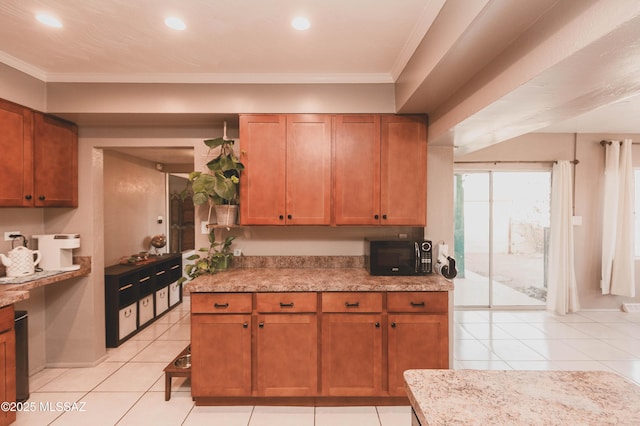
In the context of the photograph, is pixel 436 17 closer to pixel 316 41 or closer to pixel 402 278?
pixel 316 41

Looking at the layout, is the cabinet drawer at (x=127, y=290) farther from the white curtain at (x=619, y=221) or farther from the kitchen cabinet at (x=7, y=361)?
the white curtain at (x=619, y=221)

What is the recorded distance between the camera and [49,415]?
2305mm

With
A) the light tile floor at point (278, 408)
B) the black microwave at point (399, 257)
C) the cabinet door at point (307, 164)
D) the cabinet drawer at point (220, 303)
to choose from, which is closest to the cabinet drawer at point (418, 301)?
the black microwave at point (399, 257)

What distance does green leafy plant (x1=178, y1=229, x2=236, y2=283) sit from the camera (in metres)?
2.71

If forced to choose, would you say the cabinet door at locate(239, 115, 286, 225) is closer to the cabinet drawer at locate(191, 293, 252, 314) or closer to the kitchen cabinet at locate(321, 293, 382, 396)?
the cabinet drawer at locate(191, 293, 252, 314)

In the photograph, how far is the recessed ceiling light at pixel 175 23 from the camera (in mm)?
1885

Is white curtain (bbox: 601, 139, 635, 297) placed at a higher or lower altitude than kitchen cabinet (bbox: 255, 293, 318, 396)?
higher

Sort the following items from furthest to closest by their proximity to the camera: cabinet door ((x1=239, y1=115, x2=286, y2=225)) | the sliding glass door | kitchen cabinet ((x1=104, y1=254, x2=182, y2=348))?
the sliding glass door
kitchen cabinet ((x1=104, y1=254, x2=182, y2=348))
cabinet door ((x1=239, y1=115, x2=286, y2=225))

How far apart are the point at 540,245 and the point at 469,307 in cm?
154

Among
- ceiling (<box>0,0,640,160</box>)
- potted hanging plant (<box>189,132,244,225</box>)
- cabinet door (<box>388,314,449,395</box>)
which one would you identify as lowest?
cabinet door (<box>388,314,449,395</box>)

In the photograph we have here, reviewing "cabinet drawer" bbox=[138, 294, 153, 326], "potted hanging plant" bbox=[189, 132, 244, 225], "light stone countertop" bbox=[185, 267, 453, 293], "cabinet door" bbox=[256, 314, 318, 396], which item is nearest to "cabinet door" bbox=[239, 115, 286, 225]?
"potted hanging plant" bbox=[189, 132, 244, 225]

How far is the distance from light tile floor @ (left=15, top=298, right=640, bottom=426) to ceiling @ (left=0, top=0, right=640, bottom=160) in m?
2.35

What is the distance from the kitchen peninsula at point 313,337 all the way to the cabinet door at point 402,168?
0.69m

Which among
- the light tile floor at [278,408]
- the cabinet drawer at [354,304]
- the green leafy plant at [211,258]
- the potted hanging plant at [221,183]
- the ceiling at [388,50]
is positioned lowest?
the light tile floor at [278,408]
